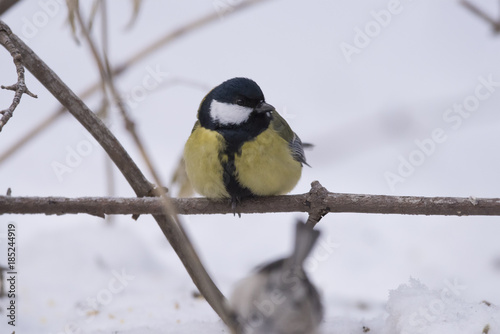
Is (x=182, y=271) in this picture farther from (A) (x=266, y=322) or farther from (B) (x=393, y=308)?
(A) (x=266, y=322)

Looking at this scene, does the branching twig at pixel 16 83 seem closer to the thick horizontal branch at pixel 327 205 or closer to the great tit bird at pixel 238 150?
the thick horizontal branch at pixel 327 205

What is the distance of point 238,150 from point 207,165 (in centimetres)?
10

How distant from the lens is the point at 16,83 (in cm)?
124

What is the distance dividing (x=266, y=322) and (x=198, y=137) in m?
0.81

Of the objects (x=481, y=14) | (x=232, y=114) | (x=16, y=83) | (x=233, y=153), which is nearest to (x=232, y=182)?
(x=233, y=153)

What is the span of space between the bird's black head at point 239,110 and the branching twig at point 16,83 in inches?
24.1

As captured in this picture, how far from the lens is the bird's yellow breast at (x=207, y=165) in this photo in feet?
5.59

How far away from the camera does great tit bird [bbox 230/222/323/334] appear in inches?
36.1

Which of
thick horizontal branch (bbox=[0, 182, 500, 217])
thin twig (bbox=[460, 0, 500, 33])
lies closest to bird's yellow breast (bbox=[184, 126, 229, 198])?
thick horizontal branch (bbox=[0, 182, 500, 217])

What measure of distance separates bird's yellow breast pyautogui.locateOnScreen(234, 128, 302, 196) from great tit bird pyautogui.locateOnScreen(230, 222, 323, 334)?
62 cm

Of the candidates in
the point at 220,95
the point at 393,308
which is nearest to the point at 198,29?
the point at 220,95

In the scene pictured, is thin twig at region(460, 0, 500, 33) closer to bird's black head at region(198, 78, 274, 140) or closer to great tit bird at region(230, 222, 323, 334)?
bird's black head at region(198, 78, 274, 140)

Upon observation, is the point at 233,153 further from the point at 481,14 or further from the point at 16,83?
the point at 481,14

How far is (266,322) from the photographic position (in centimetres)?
108
